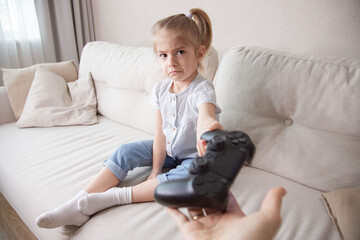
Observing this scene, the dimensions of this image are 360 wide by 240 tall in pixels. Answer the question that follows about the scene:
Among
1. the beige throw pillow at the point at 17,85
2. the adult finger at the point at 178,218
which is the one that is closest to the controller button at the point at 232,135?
the adult finger at the point at 178,218

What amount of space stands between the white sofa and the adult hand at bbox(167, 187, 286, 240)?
0.65 feet

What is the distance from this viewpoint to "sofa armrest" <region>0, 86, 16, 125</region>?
5.03ft

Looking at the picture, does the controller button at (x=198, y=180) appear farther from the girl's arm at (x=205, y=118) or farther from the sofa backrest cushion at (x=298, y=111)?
the sofa backrest cushion at (x=298, y=111)

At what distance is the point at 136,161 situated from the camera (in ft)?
3.25

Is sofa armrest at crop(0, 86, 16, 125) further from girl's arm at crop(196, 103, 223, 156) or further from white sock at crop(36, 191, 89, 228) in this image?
girl's arm at crop(196, 103, 223, 156)

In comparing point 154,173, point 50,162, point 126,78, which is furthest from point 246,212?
point 126,78

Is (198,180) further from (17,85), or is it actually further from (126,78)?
(17,85)

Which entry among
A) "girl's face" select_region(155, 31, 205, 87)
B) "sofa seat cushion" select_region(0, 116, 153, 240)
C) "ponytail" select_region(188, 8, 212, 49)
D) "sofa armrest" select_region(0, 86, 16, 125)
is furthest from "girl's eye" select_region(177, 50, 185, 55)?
"sofa armrest" select_region(0, 86, 16, 125)

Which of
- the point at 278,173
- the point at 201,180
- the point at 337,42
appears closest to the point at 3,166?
the point at 201,180

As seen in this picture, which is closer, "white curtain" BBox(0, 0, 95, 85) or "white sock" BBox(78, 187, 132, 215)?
"white sock" BBox(78, 187, 132, 215)

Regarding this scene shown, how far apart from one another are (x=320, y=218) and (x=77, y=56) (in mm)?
2341

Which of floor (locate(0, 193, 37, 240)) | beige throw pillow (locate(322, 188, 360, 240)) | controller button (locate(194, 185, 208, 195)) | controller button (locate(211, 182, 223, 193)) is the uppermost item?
controller button (locate(211, 182, 223, 193))

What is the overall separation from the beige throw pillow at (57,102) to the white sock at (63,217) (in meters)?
0.80

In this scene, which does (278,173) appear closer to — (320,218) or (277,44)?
(320,218)
